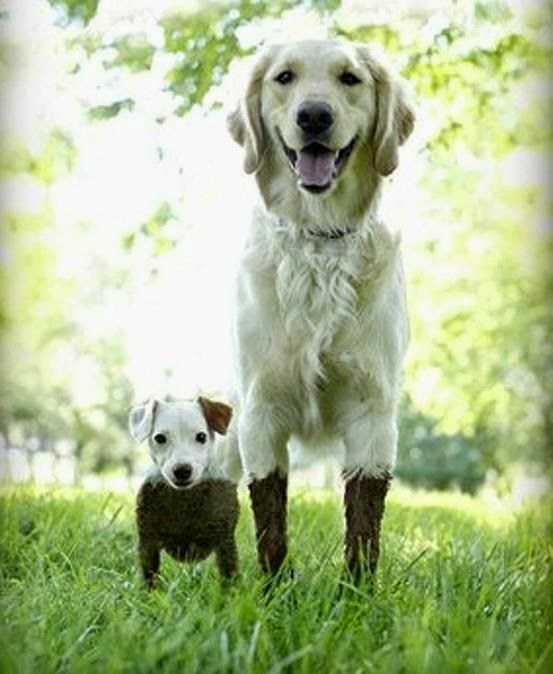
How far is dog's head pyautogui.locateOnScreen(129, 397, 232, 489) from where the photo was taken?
12.3 ft

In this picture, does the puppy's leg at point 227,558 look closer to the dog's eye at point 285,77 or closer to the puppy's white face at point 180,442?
the puppy's white face at point 180,442

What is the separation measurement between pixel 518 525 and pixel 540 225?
7320mm

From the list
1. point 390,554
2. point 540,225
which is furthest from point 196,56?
point 540,225

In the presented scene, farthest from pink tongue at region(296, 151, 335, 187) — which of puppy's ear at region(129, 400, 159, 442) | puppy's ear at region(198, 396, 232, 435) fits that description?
puppy's ear at region(129, 400, 159, 442)

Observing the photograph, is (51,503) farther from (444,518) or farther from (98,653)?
(98,653)

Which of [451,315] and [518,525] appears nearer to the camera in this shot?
[518,525]

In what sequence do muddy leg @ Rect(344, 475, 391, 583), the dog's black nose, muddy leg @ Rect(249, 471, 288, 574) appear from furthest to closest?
muddy leg @ Rect(249, 471, 288, 574) < muddy leg @ Rect(344, 475, 391, 583) < the dog's black nose

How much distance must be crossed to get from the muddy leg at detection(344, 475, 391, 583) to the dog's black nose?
1.20m

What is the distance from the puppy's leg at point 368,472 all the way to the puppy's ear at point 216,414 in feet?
1.45

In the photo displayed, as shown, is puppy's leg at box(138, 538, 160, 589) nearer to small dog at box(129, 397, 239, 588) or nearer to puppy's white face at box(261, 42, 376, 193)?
small dog at box(129, 397, 239, 588)

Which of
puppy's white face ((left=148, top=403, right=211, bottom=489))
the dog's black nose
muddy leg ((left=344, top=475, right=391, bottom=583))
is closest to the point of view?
the dog's black nose

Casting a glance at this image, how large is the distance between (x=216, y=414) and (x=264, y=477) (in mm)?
333

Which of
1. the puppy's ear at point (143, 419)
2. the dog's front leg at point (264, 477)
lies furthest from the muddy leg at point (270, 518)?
the puppy's ear at point (143, 419)

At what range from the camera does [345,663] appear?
2.64 m
